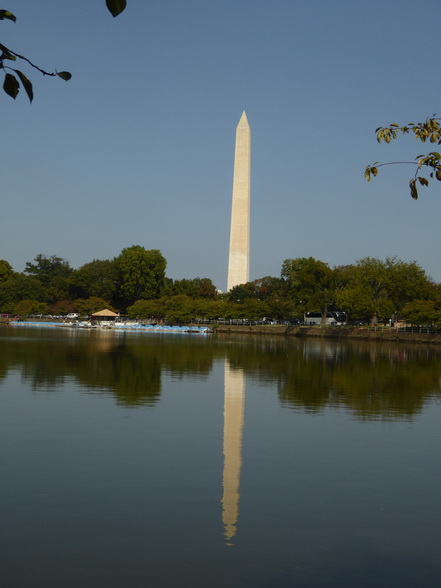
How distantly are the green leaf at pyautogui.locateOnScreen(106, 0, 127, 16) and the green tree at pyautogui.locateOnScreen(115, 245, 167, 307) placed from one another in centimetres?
11578

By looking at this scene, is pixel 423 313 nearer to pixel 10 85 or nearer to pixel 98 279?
pixel 98 279

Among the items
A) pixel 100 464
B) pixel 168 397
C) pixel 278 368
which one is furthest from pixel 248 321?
pixel 100 464

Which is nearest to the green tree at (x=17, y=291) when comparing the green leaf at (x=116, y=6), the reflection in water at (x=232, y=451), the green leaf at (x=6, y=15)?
the reflection in water at (x=232, y=451)

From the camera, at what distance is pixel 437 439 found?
15.3 meters

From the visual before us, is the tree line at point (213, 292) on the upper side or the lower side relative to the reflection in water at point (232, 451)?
upper

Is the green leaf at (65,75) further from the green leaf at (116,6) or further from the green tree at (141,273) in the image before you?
the green tree at (141,273)

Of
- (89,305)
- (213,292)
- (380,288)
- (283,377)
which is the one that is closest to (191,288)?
(213,292)

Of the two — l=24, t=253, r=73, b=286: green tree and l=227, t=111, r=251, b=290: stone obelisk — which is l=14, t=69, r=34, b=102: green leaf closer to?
l=227, t=111, r=251, b=290: stone obelisk

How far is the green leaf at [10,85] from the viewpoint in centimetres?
304

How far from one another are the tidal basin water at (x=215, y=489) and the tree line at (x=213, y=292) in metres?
60.7

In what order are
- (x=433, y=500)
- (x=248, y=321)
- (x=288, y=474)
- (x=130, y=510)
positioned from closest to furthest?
(x=130, y=510), (x=433, y=500), (x=288, y=474), (x=248, y=321)

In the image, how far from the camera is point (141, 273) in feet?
391

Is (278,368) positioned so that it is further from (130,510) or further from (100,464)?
(130,510)

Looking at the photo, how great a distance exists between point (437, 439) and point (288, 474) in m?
5.08
